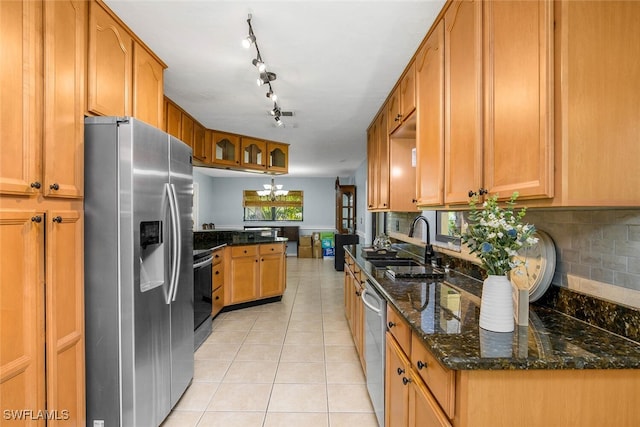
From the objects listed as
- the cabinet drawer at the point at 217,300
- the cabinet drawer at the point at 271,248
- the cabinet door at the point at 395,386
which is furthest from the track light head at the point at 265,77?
the cabinet drawer at the point at 271,248

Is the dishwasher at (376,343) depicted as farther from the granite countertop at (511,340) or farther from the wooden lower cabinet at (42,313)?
the wooden lower cabinet at (42,313)

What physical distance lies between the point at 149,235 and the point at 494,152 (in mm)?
1802

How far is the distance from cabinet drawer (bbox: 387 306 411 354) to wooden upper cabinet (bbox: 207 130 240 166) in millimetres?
3264

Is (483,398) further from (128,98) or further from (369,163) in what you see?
(369,163)

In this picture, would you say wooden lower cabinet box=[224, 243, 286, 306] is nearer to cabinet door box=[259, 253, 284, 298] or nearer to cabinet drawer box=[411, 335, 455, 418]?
cabinet door box=[259, 253, 284, 298]

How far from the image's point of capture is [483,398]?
0.94m

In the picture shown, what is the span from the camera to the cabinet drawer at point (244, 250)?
429cm

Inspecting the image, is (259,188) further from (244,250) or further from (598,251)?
(598,251)

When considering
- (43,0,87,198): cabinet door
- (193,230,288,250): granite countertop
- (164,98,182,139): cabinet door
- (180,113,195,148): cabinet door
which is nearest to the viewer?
(43,0,87,198): cabinet door

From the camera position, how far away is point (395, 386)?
5.11 feet

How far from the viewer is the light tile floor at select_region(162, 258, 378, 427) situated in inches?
82.3

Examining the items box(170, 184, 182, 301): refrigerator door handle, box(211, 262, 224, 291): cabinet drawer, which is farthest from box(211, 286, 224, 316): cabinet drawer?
box(170, 184, 182, 301): refrigerator door handle

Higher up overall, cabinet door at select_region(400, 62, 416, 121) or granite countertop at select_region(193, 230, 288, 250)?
cabinet door at select_region(400, 62, 416, 121)

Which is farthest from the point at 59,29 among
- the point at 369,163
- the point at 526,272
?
the point at 369,163
